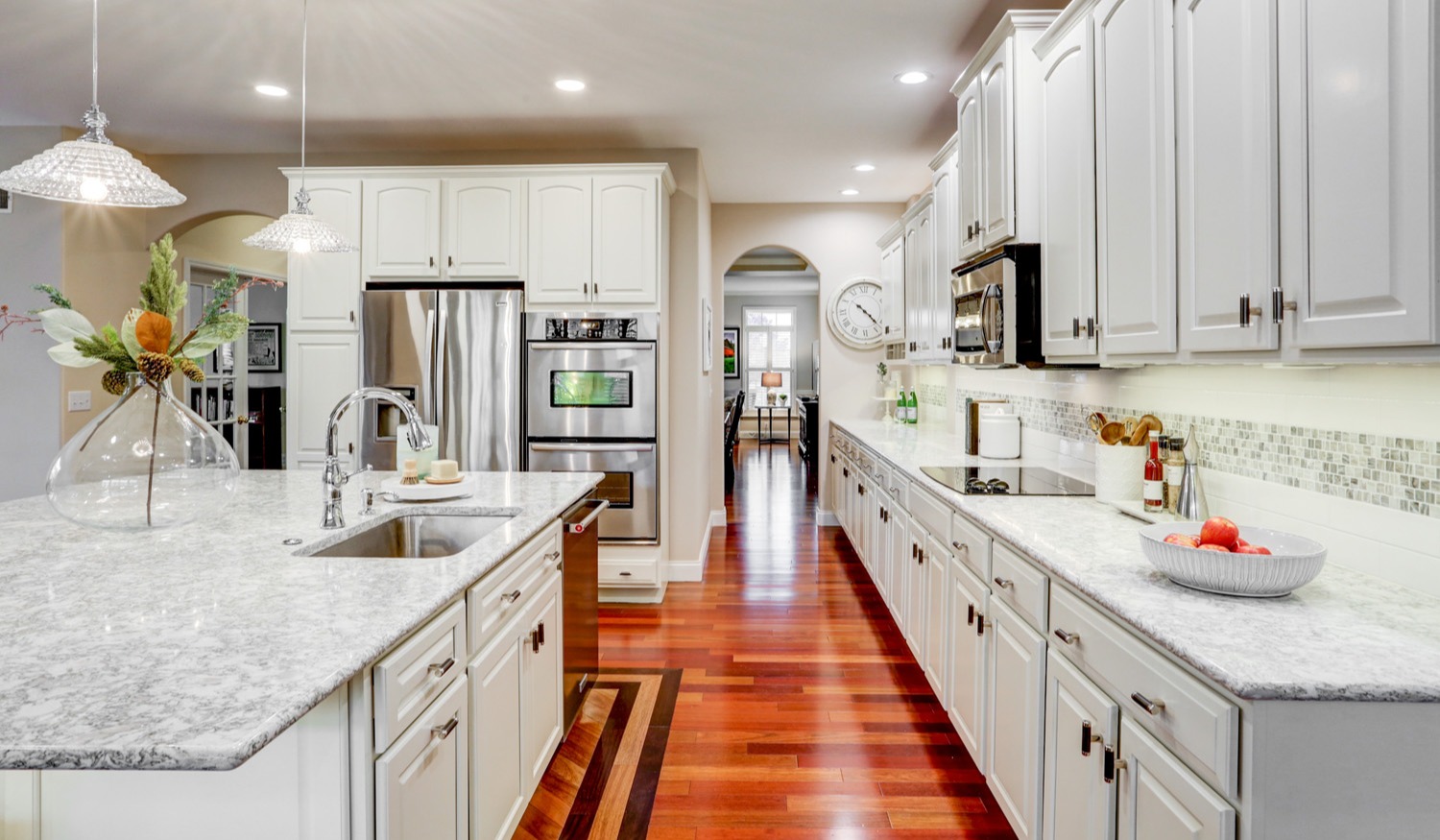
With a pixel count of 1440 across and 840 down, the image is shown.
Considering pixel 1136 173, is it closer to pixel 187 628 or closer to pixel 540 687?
pixel 540 687

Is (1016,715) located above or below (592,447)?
below

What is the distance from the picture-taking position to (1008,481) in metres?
2.79

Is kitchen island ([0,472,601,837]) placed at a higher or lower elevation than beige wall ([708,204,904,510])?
lower

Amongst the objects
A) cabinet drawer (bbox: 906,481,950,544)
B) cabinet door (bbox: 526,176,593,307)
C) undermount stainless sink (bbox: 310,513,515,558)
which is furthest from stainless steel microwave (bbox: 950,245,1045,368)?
cabinet door (bbox: 526,176,593,307)

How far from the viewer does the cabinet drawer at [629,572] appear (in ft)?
14.1

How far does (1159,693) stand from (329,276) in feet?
14.5

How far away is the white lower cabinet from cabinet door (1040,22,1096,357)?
865 millimetres

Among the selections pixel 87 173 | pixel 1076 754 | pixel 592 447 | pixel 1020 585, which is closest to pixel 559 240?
pixel 592 447

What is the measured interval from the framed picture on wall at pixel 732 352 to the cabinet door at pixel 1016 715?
11826 millimetres

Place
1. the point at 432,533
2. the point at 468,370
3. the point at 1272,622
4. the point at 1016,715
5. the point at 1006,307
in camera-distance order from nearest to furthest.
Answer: the point at 1272,622 < the point at 1016,715 < the point at 432,533 < the point at 1006,307 < the point at 468,370

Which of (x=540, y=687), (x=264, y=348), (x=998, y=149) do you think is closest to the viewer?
(x=540, y=687)

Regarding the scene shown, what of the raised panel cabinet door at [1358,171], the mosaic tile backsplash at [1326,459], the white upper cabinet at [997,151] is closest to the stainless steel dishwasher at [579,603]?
the white upper cabinet at [997,151]

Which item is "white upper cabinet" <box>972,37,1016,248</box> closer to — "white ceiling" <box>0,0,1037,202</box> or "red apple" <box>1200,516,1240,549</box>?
"white ceiling" <box>0,0,1037,202</box>

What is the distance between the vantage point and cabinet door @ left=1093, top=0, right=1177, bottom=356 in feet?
5.85
